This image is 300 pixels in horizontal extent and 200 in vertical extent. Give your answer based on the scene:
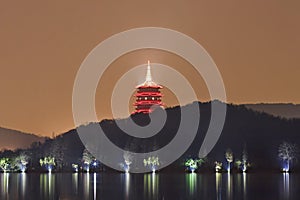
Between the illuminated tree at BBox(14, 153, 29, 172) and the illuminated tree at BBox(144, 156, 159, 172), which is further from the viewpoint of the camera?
the illuminated tree at BBox(14, 153, 29, 172)

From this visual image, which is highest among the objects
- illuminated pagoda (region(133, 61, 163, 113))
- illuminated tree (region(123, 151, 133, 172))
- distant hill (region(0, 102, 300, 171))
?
illuminated pagoda (region(133, 61, 163, 113))

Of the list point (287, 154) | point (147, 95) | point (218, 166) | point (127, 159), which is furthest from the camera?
point (147, 95)

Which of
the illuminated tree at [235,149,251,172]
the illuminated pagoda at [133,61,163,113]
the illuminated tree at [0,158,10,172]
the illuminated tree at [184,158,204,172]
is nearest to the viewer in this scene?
the illuminated tree at [235,149,251,172]

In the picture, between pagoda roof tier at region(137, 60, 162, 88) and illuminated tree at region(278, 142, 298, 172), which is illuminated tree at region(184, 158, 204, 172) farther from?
pagoda roof tier at region(137, 60, 162, 88)

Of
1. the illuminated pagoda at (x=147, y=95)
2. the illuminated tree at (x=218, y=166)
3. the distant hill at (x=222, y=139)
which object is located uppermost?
the illuminated pagoda at (x=147, y=95)

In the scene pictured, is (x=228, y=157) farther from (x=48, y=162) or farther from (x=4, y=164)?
(x=4, y=164)

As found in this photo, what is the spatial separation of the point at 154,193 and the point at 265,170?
165ft

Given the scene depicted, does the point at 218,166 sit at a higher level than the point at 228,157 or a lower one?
lower

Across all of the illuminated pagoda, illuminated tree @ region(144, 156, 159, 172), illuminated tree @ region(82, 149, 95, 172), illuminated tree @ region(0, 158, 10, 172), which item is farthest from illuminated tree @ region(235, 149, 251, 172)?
illuminated tree @ region(0, 158, 10, 172)

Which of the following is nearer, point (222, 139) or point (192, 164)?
point (192, 164)

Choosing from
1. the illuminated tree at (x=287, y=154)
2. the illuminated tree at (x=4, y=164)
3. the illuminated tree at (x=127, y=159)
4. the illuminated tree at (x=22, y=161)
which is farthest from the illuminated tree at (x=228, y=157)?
the illuminated tree at (x=4, y=164)

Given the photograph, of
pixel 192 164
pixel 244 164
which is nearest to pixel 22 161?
pixel 192 164

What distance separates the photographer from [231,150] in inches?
4104

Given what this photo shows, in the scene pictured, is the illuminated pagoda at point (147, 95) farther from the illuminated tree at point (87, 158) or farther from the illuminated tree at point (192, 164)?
the illuminated tree at point (192, 164)
